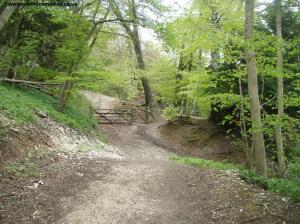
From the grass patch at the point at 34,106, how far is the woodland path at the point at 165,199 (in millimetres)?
2899

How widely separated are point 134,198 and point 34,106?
6.22 m

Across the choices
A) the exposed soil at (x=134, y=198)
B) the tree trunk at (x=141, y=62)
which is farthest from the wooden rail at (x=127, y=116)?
the exposed soil at (x=134, y=198)

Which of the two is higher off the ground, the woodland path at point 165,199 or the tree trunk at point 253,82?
the tree trunk at point 253,82

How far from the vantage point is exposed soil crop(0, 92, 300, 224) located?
17.0 ft

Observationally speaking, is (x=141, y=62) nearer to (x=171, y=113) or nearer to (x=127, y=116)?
(x=127, y=116)

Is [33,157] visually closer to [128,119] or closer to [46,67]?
[46,67]

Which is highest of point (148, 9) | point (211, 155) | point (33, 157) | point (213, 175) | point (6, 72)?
point (148, 9)

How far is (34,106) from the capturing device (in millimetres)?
10875

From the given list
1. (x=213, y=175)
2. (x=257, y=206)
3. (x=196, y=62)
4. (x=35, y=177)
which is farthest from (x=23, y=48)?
(x=196, y=62)

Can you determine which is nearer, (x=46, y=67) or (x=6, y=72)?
(x=6, y=72)

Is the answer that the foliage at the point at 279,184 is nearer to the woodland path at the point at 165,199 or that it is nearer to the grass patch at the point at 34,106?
the woodland path at the point at 165,199

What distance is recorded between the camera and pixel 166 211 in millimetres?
5734

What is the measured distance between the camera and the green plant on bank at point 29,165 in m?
6.39

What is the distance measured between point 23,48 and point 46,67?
3.20m
